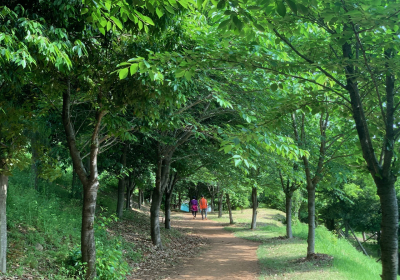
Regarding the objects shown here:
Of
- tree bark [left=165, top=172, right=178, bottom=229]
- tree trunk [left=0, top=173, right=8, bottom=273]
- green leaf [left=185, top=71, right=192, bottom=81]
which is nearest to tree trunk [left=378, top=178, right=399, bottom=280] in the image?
green leaf [left=185, top=71, right=192, bottom=81]

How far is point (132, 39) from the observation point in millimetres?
5973

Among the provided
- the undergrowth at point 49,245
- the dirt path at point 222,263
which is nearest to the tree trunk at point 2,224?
the undergrowth at point 49,245

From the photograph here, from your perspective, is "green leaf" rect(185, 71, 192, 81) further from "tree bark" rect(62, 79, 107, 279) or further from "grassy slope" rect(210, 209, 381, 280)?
"grassy slope" rect(210, 209, 381, 280)

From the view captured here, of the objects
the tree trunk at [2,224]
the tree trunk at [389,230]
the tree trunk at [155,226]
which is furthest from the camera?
the tree trunk at [155,226]

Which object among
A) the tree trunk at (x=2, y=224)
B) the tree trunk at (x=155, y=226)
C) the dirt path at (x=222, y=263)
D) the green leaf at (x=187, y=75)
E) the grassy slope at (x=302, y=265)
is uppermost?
the green leaf at (x=187, y=75)

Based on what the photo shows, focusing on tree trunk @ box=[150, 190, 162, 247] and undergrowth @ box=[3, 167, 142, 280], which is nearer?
undergrowth @ box=[3, 167, 142, 280]

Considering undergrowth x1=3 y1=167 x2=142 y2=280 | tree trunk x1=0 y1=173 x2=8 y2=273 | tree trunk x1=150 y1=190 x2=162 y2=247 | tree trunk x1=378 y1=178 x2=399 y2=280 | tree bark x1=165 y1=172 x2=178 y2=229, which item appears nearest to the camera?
tree trunk x1=378 y1=178 x2=399 y2=280

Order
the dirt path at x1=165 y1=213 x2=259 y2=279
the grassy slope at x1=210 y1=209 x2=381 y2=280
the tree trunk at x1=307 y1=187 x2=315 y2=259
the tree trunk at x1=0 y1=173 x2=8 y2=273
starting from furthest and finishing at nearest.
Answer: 1. the tree trunk at x1=307 y1=187 x2=315 y2=259
2. the dirt path at x1=165 y1=213 x2=259 y2=279
3. the grassy slope at x1=210 y1=209 x2=381 y2=280
4. the tree trunk at x1=0 y1=173 x2=8 y2=273

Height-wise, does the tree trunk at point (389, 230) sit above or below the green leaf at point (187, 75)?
below

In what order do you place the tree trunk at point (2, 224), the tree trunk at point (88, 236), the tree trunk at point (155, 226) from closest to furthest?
the tree trunk at point (2, 224) → the tree trunk at point (88, 236) → the tree trunk at point (155, 226)

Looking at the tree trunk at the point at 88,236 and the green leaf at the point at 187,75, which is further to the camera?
the tree trunk at the point at 88,236

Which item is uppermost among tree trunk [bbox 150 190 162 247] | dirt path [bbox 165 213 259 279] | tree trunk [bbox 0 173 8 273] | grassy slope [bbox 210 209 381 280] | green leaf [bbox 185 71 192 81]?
green leaf [bbox 185 71 192 81]

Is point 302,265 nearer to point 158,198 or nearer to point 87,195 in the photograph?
point 158,198

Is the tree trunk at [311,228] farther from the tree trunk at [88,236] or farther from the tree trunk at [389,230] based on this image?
the tree trunk at [389,230]
